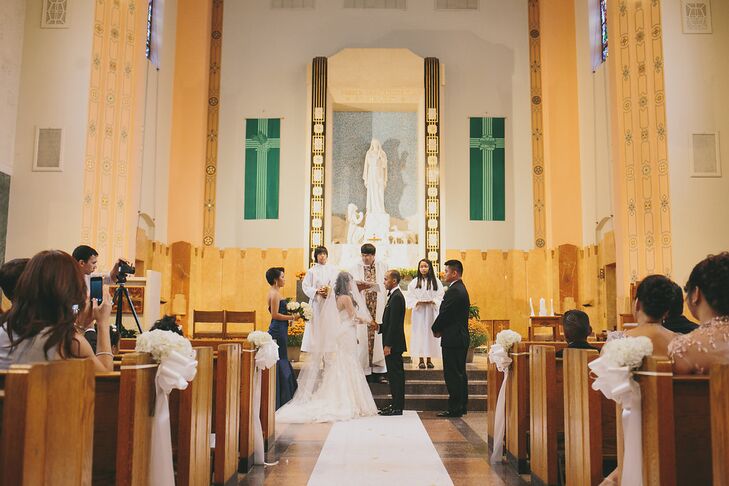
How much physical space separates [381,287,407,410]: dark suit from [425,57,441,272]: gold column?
5885 millimetres

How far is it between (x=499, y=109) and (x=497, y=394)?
923cm

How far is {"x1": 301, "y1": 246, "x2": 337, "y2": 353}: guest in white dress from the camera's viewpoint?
24.8ft

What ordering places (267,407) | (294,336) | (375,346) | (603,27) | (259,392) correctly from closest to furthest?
(259,392), (267,407), (375,346), (294,336), (603,27)

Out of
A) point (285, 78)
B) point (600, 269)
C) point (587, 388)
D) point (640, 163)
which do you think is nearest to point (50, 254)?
point (587, 388)

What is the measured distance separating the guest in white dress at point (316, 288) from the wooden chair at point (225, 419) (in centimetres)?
307

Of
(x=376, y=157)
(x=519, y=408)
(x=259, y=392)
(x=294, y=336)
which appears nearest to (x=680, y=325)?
(x=519, y=408)

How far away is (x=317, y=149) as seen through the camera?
13.4 m

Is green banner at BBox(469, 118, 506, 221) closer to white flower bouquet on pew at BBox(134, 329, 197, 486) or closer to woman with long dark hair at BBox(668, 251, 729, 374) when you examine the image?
woman with long dark hair at BBox(668, 251, 729, 374)

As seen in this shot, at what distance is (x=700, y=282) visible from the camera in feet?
9.22

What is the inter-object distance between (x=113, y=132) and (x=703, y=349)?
8.97m

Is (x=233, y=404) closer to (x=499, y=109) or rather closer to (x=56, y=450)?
(x=56, y=450)

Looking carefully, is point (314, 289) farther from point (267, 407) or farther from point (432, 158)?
point (432, 158)

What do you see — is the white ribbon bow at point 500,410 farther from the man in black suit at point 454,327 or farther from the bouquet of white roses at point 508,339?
the man in black suit at point 454,327

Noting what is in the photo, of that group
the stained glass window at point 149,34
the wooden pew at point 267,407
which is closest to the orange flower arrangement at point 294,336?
the wooden pew at point 267,407
